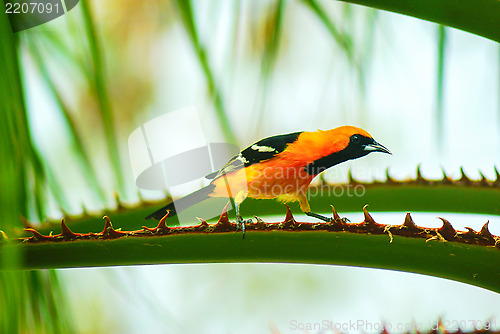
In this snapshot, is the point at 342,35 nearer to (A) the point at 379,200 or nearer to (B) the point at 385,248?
(A) the point at 379,200

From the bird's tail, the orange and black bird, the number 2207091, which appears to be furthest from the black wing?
the number 2207091

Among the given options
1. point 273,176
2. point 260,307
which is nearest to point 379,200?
point 273,176

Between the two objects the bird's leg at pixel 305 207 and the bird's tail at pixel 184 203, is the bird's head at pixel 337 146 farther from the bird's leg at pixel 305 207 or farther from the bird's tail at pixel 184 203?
the bird's tail at pixel 184 203

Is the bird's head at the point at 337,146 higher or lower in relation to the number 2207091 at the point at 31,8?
lower

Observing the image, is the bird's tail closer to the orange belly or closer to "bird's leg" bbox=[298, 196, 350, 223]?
the orange belly

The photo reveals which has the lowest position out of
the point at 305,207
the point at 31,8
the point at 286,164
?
the point at 305,207

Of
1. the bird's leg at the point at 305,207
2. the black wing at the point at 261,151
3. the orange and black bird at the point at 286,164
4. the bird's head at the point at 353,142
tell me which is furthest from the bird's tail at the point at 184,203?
the bird's head at the point at 353,142

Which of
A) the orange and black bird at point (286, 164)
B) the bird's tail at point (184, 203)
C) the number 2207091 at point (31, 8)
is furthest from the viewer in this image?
the orange and black bird at point (286, 164)

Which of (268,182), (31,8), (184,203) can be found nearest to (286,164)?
(268,182)

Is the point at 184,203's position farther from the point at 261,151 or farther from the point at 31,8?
the point at 31,8
